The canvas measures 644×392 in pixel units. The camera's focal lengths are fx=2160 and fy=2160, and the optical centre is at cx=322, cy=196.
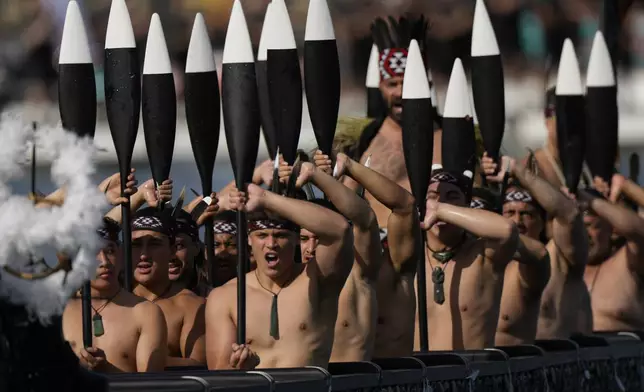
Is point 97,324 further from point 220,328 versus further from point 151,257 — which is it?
point 151,257

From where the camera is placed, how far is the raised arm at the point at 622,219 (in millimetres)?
12539

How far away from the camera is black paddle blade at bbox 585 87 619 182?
1282cm

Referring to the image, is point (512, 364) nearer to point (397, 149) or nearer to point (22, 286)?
point (397, 149)

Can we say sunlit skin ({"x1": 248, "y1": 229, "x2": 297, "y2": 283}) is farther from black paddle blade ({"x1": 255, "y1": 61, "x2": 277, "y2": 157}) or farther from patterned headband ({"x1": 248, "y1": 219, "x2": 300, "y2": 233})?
black paddle blade ({"x1": 255, "y1": 61, "x2": 277, "y2": 157})

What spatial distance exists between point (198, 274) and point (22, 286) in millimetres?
5437

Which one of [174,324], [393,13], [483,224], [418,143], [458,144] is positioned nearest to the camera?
[174,324]

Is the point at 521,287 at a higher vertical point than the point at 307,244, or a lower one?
lower

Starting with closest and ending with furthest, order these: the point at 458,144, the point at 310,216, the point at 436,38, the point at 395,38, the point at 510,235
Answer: the point at 310,216
the point at 510,235
the point at 458,144
the point at 395,38
the point at 436,38

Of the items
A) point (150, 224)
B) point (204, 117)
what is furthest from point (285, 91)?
point (150, 224)

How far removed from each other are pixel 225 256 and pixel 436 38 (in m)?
10.9

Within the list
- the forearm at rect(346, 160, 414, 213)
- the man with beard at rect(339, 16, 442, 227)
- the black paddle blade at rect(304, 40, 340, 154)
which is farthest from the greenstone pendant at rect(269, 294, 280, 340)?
the man with beard at rect(339, 16, 442, 227)

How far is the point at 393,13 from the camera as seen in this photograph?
67.9 ft

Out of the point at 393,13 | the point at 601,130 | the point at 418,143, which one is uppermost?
the point at 393,13

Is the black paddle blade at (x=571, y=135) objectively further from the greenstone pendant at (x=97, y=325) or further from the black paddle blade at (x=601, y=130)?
the greenstone pendant at (x=97, y=325)
